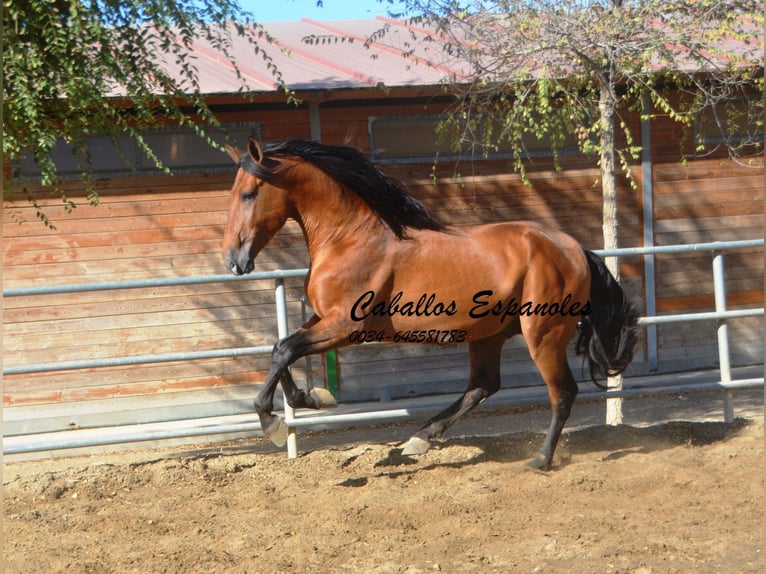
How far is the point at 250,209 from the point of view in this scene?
483 cm

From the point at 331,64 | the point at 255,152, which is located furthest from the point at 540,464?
the point at 331,64

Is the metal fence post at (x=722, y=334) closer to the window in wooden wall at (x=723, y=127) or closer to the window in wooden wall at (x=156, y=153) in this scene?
the window in wooden wall at (x=723, y=127)

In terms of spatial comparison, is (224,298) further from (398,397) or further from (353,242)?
(353,242)

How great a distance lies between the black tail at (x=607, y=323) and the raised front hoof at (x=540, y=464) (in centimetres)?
77

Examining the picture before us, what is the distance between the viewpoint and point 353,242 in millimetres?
5035

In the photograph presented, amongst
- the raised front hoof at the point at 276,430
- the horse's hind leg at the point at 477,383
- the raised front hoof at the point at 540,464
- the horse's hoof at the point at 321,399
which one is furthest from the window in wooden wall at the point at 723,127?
the raised front hoof at the point at 276,430

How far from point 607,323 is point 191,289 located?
3.99 m

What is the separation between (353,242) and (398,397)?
3514 mm

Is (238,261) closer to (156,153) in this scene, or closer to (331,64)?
(156,153)

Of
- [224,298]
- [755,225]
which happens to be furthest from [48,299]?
[755,225]

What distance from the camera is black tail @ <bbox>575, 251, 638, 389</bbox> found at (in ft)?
18.5

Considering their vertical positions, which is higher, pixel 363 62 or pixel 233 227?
pixel 363 62

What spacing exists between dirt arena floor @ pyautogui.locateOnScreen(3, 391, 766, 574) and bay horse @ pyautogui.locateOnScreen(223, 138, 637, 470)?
42 centimetres

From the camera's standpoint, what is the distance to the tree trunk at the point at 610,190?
6.38 m
